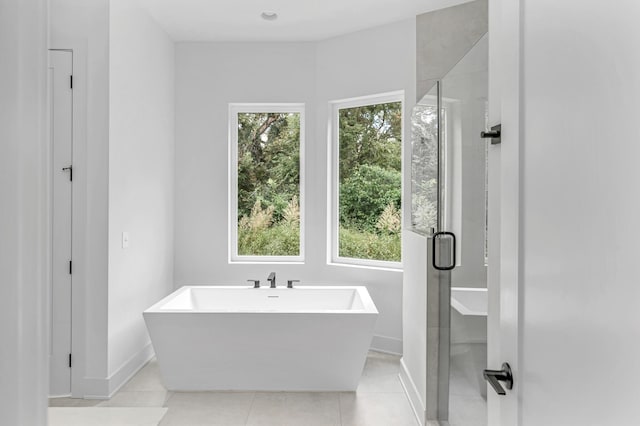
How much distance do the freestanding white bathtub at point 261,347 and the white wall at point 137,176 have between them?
1.39ft

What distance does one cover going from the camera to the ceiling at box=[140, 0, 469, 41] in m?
3.54

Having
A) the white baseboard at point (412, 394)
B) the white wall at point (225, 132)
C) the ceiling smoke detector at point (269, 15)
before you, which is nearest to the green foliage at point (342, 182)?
the white wall at point (225, 132)

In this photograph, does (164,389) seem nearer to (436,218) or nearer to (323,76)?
(436,218)

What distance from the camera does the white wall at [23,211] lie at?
0.43 metres

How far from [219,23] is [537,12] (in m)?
3.48

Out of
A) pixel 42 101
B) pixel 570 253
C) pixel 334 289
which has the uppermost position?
pixel 42 101

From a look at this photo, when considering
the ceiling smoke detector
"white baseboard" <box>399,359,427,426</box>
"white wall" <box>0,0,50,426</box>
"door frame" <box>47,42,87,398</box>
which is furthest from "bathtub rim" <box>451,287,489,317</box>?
Answer: the ceiling smoke detector

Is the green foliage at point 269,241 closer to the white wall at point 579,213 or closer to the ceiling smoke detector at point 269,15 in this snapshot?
the ceiling smoke detector at point 269,15

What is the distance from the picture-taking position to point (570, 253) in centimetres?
80

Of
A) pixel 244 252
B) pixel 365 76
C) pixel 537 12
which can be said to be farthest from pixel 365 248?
pixel 537 12

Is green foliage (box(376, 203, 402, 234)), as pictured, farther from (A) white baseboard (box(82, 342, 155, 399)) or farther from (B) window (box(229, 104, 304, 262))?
(A) white baseboard (box(82, 342, 155, 399))

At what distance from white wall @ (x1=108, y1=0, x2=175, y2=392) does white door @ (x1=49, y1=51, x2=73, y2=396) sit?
265 millimetres

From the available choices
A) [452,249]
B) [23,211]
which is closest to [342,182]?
[452,249]

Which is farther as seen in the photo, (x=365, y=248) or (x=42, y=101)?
(x=365, y=248)
